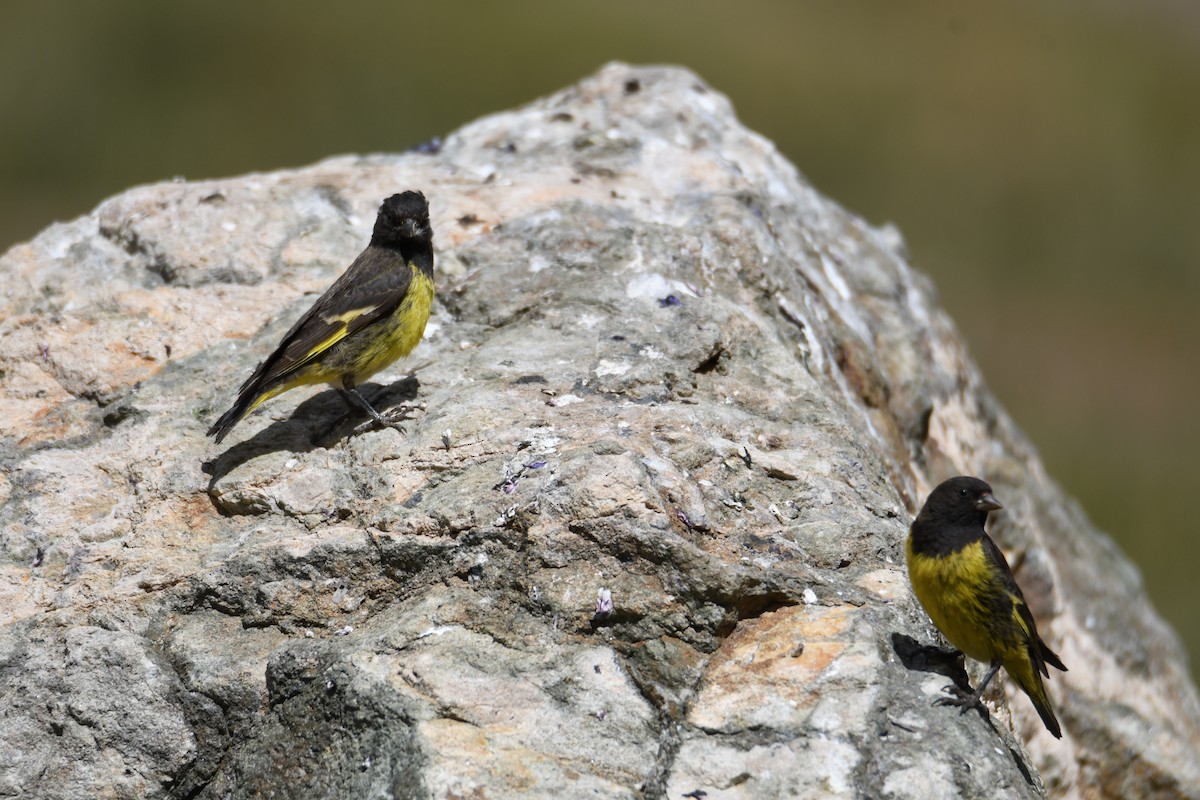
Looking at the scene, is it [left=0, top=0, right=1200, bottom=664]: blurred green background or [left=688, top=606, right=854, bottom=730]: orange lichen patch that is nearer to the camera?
[left=688, top=606, right=854, bottom=730]: orange lichen patch

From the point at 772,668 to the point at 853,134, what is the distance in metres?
18.7

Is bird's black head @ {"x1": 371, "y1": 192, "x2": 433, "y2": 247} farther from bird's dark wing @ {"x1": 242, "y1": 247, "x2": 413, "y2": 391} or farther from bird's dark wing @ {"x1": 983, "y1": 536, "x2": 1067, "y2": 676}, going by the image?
bird's dark wing @ {"x1": 983, "y1": 536, "x2": 1067, "y2": 676}

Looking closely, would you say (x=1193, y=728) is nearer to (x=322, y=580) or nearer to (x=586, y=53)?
(x=322, y=580)

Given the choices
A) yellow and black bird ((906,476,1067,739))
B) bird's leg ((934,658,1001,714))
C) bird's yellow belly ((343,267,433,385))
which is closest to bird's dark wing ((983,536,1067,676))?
yellow and black bird ((906,476,1067,739))

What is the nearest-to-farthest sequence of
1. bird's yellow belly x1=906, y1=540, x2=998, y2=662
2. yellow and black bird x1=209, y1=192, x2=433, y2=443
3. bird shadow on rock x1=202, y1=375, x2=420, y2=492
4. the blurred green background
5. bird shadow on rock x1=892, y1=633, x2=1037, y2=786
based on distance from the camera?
Answer: bird shadow on rock x1=892, y1=633, x2=1037, y2=786 → bird's yellow belly x1=906, y1=540, x2=998, y2=662 → bird shadow on rock x1=202, y1=375, x2=420, y2=492 → yellow and black bird x1=209, y1=192, x2=433, y2=443 → the blurred green background

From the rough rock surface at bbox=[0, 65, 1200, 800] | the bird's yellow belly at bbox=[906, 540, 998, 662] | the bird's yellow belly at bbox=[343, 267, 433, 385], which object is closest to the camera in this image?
the rough rock surface at bbox=[0, 65, 1200, 800]

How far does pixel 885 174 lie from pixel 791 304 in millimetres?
15511

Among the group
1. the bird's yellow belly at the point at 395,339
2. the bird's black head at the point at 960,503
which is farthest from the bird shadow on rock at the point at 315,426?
the bird's black head at the point at 960,503

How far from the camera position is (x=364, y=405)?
571 cm

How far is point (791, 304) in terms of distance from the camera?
662cm

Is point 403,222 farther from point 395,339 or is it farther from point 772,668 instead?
point 772,668

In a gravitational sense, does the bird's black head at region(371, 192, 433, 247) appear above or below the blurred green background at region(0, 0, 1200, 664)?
above

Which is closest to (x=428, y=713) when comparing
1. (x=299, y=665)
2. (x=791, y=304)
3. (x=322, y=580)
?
(x=299, y=665)

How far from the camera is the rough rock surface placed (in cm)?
425
